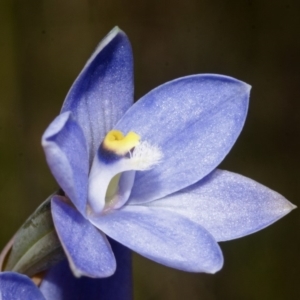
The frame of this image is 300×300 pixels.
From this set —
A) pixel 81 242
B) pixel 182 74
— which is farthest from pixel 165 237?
pixel 182 74

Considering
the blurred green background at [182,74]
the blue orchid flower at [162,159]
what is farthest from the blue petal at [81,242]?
the blurred green background at [182,74]

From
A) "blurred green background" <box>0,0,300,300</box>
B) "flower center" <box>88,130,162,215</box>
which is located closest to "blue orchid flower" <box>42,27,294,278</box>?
"flower center" <box>88,130,162,215</box>

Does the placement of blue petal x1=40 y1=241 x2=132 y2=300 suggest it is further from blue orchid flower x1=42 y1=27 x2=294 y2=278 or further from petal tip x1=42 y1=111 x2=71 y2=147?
petal tip x1=42 y1=111 x2=71 y2=147

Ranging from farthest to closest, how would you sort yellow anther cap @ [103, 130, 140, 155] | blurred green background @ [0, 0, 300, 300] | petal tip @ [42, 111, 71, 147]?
1. blurred green background @ [0, 0, 300, 300]
2. yellow anther cap @ [103, 130, 140, 155]
3. petal tip @ [42, 111, 71, 147]

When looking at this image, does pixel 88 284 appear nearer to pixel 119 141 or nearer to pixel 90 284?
pixel 90 284

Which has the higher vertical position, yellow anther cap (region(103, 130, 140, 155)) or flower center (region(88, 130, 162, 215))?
yellow anther cap (region(103, 130, 140, 155))

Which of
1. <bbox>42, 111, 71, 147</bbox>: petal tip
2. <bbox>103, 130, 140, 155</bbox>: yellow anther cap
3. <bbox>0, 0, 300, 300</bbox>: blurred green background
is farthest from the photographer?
<bbox>0, 0, 300, 300</bbox>: blurred green background
